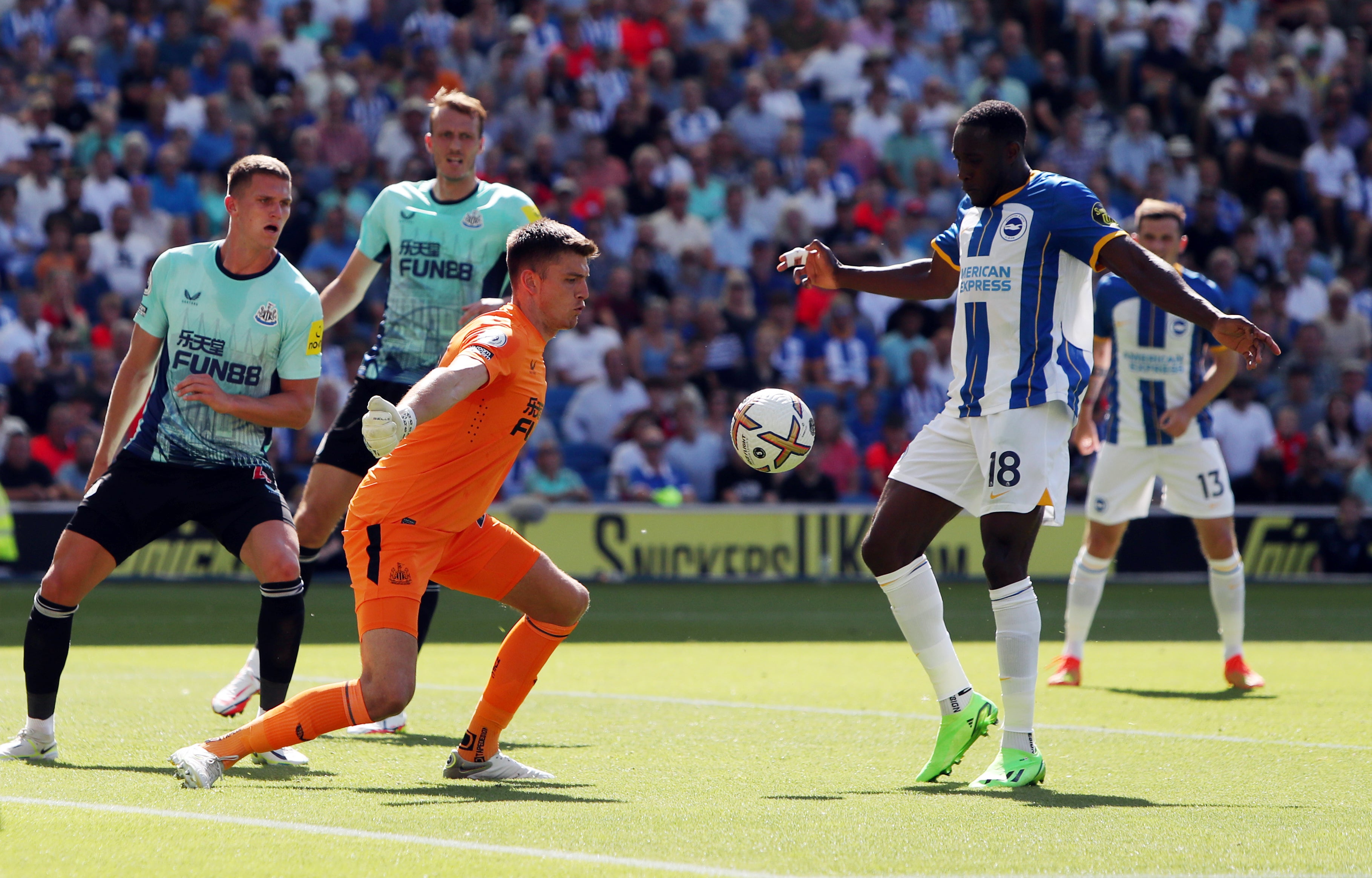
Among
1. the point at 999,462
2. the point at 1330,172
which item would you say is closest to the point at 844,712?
the point at 999,462

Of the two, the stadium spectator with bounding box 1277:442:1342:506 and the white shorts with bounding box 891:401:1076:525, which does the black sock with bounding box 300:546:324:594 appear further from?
the stadium spectator with bounding box 1277:442:1342:506

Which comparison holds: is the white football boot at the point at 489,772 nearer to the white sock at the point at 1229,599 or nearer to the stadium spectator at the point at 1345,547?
the white sock at the point at 1229,599

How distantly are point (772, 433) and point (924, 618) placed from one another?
0.96 m

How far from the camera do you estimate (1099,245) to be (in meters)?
5.85

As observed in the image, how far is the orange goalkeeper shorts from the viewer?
5523 mm

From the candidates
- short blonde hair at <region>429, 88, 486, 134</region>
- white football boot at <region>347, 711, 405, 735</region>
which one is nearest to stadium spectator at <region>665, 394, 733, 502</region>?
short blonde hair at <region>429, 88, 486, 134</region>

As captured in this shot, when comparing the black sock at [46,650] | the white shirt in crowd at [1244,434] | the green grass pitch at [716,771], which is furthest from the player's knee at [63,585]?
the white shirt in crowd at [1244,434]

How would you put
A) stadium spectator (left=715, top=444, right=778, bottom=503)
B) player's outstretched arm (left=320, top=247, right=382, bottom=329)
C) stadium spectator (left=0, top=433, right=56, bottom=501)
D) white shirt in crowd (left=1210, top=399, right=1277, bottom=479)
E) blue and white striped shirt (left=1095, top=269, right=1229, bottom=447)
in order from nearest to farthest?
player's outstretched arm (left=320, top=247, right=382, bottom=329) → blue and white striped shirt (left=1095, top=269, right=1229, bottom=447) → stadium spectator (left=0, top=433, right=56, bottom=501) → stadium spectator (left=715, top=444, right=778, bottom=503) → white shirt in crowd (left=1210, top=399, right=1277, bottom=479)

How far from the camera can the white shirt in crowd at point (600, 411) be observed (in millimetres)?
17281

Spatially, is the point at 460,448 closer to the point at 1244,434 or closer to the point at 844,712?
the point at 844,712

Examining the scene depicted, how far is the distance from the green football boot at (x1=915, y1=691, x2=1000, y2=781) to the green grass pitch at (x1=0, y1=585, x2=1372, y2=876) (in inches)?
6.0

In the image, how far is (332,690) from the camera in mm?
5445

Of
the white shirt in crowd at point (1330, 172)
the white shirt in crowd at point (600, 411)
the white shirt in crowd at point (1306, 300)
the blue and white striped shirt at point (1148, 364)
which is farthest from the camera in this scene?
the white shirt in crowd at point (1330, 172)

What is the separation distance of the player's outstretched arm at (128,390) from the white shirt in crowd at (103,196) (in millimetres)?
11783
